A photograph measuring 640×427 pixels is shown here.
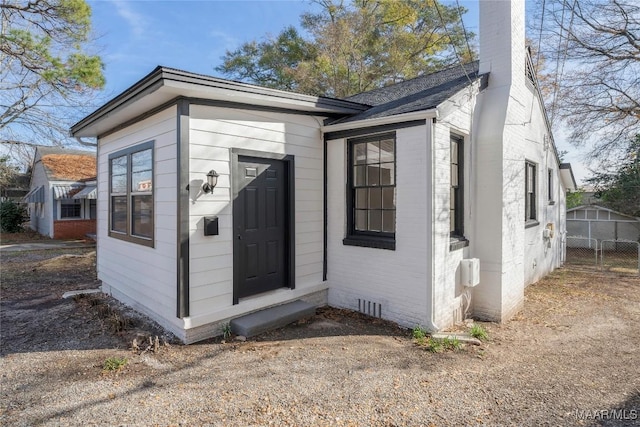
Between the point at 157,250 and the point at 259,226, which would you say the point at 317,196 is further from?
the point at 157,250

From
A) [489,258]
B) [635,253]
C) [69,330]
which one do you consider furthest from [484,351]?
[635,253]

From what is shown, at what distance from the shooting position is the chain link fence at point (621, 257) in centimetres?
1006

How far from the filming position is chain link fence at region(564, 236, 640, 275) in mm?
10291

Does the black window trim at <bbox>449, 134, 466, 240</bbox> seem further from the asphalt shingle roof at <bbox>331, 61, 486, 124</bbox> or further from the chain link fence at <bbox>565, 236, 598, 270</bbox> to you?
the chain link fence at <bbox>565, 236, 598, 270</bbox>

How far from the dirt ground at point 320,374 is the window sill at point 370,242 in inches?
44.9

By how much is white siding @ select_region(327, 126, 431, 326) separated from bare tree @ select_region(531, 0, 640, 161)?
35.5 feet

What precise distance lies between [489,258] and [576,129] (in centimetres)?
1332

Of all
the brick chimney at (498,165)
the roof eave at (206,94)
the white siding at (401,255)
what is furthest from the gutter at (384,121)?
the brick chimney at (498,165)

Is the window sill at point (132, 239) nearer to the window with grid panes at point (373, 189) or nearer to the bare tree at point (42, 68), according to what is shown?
the window with grid panes at point (373, 189)

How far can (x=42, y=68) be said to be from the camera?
12.7 metres

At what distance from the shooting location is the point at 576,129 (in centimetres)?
1520

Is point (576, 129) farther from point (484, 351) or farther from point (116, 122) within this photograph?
point (116, 122)

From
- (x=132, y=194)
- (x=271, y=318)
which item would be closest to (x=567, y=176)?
(x=271, y=318)

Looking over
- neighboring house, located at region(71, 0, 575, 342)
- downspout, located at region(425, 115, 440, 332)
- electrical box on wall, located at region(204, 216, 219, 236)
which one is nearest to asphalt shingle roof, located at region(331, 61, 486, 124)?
neighboring house, located at region(71, 0, 575, 342)
